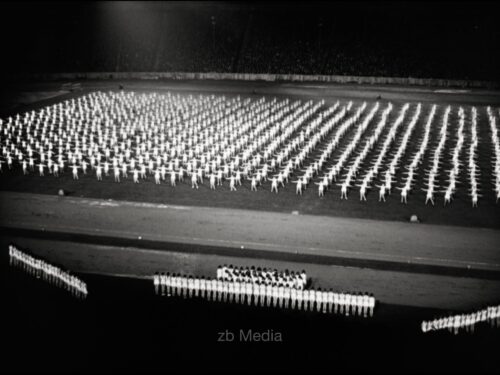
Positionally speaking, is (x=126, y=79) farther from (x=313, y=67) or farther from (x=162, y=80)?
(x=313, y=67)

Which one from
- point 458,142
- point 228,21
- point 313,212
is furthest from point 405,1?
point 313,212

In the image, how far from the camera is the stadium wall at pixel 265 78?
39000 mm

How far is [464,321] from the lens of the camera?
13.7 m

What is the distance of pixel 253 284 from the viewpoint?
1492 cm

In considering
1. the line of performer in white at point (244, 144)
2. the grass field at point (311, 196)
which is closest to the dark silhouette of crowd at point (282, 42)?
the line of performer in white at point (244, 144)

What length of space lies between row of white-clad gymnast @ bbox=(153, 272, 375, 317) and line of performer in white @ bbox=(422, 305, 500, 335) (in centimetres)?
140

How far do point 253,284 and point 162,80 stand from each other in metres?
29.4

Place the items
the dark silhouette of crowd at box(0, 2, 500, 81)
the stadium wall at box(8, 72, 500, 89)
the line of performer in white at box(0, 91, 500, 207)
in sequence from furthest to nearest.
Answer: the dark silhouette of crowd at box(0, 2, 500, 81) < the stadium wall at box(8, 72, 500, 89) < the line of performer in white at box(0, 91, 500, 207)

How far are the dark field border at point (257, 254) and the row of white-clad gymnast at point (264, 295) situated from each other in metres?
1.35

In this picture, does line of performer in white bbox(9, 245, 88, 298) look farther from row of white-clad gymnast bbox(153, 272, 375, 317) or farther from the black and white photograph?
row of white-clad gymnast bbox(153, 272, 375, 317)

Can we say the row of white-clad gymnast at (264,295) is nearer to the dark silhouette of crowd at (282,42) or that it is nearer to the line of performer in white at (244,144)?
the line of performer in white at (244,144)

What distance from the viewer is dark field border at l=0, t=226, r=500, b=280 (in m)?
15.3

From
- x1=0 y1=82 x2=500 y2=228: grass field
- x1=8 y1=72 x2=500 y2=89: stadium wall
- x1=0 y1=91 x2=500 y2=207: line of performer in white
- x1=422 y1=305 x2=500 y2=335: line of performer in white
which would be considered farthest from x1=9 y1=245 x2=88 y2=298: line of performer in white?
x1=8 y1=72 x2=500 y2=89: stadium wall

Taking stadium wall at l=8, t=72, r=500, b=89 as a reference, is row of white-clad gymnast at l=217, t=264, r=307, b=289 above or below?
below
